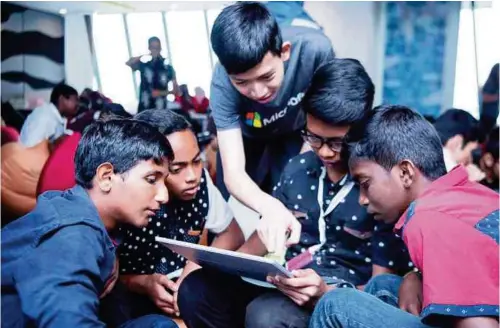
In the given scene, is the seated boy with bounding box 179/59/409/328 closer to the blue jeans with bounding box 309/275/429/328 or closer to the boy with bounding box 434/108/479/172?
the blue jeans with bounding box 309/275/429/328

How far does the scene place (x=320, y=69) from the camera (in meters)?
1.16

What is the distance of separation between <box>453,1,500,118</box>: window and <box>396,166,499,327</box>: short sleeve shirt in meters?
0.50

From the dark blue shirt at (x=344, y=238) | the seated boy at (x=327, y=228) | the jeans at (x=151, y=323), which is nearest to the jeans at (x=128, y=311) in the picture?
the jeans at (x=151, y=323)

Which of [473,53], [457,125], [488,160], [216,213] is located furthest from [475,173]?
[216,213]

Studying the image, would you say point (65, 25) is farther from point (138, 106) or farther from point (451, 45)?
point (451, 45)

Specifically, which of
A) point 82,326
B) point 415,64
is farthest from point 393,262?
point 415,64

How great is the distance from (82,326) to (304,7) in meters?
0.99

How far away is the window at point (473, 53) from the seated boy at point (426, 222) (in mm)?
352

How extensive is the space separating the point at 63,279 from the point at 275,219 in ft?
1.43

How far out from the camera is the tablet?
81cm

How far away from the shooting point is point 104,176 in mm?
924

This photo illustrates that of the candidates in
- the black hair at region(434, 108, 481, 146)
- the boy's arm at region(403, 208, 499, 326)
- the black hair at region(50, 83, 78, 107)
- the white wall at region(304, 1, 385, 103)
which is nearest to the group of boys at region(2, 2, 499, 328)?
the boy's arm at region(403, 208, 499, 326)

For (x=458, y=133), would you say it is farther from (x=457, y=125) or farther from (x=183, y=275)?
(x=183, y=275)

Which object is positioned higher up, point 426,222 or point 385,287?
point 426,222
